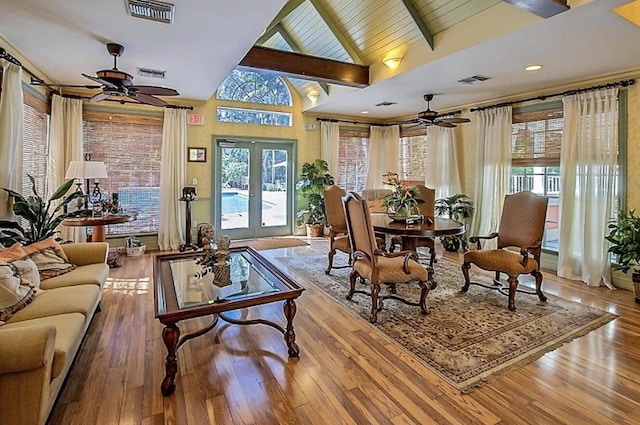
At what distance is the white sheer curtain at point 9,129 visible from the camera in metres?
3.39

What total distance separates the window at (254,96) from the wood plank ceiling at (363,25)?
85 cm

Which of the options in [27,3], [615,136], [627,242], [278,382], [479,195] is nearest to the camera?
[278,382]

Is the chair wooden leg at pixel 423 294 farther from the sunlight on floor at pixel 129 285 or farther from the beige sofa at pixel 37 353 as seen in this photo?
the sunlight on floor at pixel 129 285

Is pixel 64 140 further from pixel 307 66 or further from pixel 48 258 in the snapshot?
pixel 307 66

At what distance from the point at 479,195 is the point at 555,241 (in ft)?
4.30

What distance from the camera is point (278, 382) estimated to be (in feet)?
7.55

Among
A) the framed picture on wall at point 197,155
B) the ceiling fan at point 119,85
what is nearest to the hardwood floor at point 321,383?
the ceiling fan at point 119,85

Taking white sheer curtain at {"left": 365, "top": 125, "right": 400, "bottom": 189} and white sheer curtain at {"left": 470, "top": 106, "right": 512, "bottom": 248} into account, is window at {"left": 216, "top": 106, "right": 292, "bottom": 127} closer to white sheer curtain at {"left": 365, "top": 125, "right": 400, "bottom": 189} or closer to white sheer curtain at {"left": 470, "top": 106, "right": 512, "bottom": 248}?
white sheer curtain at {"left": 365, "top": 125, "right": 400, "bottom": 189}

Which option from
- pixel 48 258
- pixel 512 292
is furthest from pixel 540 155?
pixel 48 258

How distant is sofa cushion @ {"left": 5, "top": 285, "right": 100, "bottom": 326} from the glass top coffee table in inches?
18.2

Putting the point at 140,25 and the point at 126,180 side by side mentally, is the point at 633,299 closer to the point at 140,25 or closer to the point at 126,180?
the point at 140,25

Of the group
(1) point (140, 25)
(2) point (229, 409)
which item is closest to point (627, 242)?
(2) point (229, 409)

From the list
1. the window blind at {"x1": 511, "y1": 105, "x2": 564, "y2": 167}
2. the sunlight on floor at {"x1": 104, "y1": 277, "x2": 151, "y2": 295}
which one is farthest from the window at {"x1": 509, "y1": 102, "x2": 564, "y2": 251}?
the sunlight on floor at {"x1": 104, "y1": 277, "x2": 151, "y2": 295}

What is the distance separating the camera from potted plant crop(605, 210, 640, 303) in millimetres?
3818
